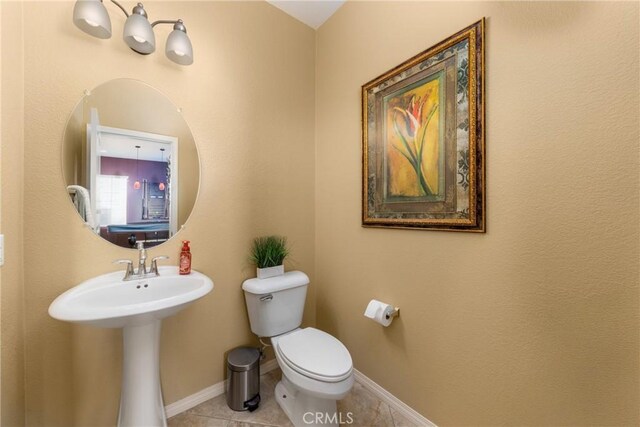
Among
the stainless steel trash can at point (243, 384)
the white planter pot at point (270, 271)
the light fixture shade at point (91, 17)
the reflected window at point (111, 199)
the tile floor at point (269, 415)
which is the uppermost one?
the light fixture shade at point (91, 17)

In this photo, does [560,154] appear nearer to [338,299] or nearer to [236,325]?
[338,299]

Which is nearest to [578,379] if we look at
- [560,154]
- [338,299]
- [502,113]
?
[560,154]

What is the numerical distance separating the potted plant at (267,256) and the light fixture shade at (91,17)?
50.1 inches

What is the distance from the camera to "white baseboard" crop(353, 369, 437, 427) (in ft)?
4.54

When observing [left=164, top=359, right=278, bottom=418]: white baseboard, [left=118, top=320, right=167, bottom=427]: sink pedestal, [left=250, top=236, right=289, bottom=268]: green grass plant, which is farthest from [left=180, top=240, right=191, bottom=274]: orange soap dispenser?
[left=164, top=359, right=278, bottom=418]: white baseboard

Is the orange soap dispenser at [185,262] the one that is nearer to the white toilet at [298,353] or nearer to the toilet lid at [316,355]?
the white toilet at [298,353]

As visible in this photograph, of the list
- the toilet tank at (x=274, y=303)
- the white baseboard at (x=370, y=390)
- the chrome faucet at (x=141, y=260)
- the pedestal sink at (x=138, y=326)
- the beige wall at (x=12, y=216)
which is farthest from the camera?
the toilet tank at (x=274, y=303)

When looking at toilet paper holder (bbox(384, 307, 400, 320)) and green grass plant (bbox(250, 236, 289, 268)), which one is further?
green grass plant (bbox(250, 236, 289, 268))

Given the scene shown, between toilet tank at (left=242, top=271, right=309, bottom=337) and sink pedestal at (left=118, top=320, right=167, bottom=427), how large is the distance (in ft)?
1.76

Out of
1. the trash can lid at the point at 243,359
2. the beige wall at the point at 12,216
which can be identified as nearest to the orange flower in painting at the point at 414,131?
the trash can lid at the point at 243,359

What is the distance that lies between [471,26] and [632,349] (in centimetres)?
134

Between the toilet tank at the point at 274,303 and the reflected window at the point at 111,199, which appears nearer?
the reflected window at the point at 111,199

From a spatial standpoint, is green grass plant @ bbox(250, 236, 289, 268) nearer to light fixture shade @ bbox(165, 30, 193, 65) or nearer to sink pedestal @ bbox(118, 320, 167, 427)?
sink pedestal @ bbox(118, 320, 167, 427)

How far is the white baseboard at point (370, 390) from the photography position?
1.41 metres
